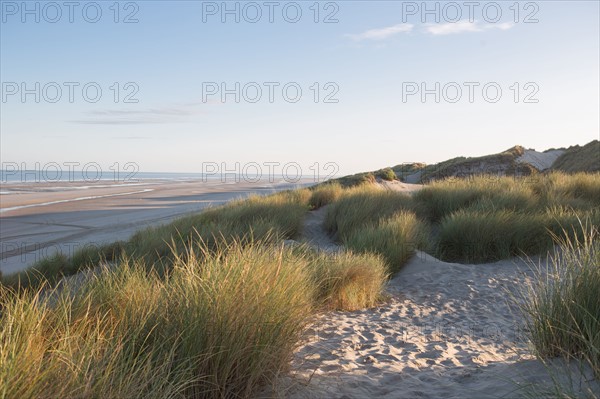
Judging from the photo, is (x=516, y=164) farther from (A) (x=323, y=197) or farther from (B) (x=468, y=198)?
(A) (x=323, y=197)

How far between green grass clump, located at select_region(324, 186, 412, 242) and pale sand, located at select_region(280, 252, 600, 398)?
308 cm

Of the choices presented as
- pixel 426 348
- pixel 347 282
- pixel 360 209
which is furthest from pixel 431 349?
pixel 360 209

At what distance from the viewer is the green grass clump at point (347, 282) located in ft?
18.8

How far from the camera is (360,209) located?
11094mm

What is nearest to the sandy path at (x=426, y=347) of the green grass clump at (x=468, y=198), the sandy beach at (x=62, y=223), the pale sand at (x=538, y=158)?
the green grass clump at (x=468, y=198)

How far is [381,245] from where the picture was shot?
26.5 feet

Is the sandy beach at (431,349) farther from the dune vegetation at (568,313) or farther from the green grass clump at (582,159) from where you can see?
the green grass clump at (582,159)

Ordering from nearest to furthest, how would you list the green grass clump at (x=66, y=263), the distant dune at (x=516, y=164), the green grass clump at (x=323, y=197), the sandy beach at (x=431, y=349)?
the sandy beach at (x=431, y=349) < the green grass clump at (x=66, y=263) < the green grass clump at (x=323, y=197) < the distant dune at (x=516, y=164)

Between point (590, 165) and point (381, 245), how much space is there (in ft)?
61.1

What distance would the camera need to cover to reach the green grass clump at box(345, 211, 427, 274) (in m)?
7.98

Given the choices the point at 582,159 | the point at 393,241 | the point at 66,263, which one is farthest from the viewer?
the point at 582,159

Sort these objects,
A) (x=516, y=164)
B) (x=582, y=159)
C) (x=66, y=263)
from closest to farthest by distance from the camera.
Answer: (x=66, y=263) → (x=582, y=159) → (x=516, y=164)

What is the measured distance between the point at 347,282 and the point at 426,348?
1675mm

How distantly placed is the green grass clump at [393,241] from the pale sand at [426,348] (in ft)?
1.42
